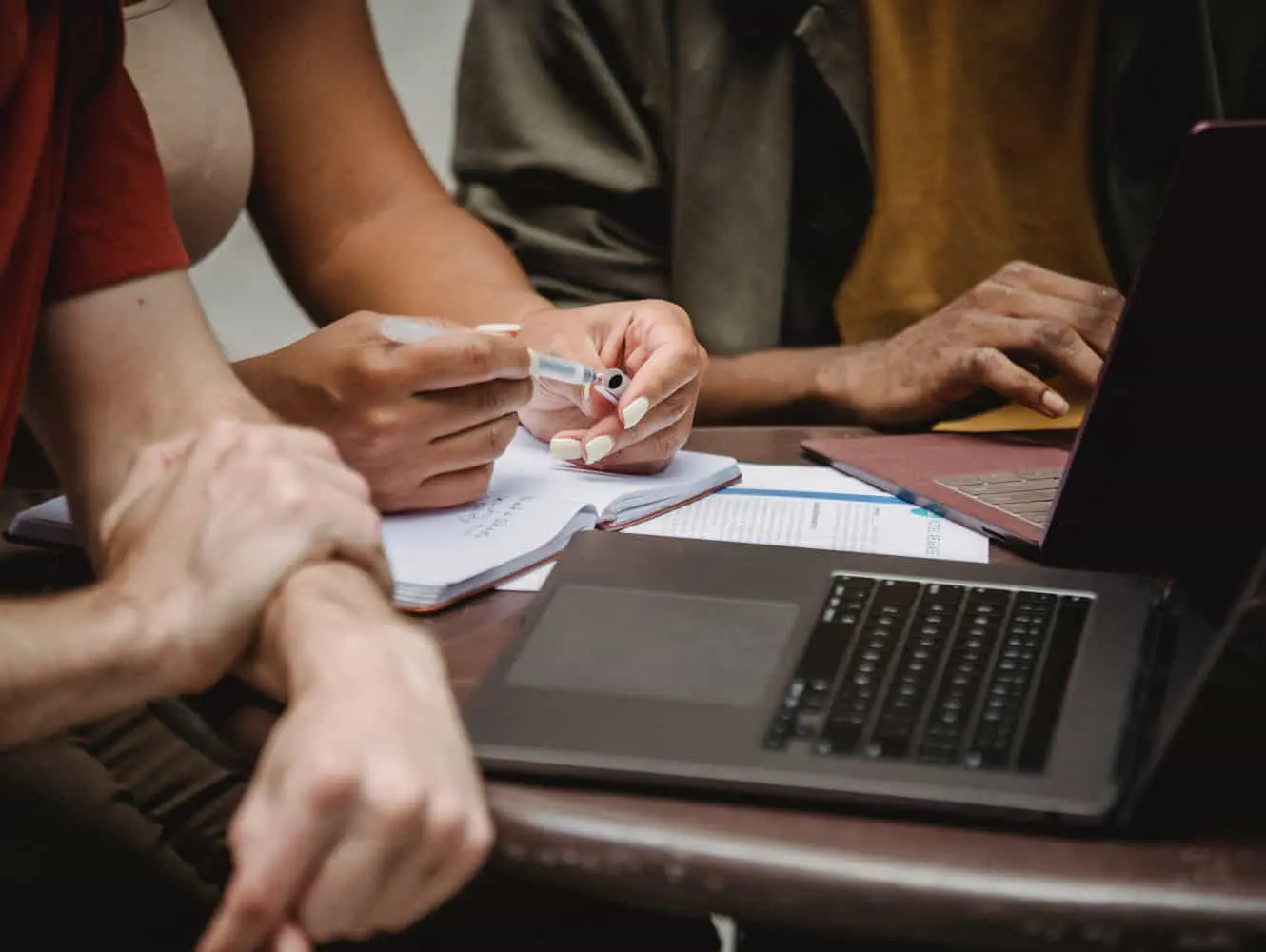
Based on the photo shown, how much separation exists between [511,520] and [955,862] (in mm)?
411

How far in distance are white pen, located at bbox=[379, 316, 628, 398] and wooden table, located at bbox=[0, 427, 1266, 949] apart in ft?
1.25

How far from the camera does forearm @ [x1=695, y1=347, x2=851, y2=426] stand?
1260 millimetres

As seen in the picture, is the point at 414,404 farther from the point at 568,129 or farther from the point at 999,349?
the point at 568,129

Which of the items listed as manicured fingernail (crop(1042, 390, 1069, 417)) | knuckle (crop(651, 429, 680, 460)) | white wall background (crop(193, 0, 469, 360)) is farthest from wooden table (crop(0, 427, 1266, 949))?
white wall background (crop(193, 0, 469, 360))

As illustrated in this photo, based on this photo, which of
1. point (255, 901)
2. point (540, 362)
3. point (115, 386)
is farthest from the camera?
point (540, 362)

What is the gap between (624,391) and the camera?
3.00ft

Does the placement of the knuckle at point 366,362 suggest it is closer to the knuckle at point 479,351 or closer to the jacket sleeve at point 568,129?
the knuckle at point 479,351

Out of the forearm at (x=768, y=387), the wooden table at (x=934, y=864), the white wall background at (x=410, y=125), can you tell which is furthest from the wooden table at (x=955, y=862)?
the white wall background at (x=410, y=125)

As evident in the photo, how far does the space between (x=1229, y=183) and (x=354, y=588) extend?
45 cm

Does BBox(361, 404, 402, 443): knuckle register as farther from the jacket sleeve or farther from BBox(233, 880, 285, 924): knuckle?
the jacket sleeve

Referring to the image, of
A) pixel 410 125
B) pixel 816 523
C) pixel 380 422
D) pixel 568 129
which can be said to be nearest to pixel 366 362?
pixel 380 422

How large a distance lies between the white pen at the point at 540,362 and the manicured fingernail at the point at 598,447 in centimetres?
5

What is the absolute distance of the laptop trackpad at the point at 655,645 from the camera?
0.56m

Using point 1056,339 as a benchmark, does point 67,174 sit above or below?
above
